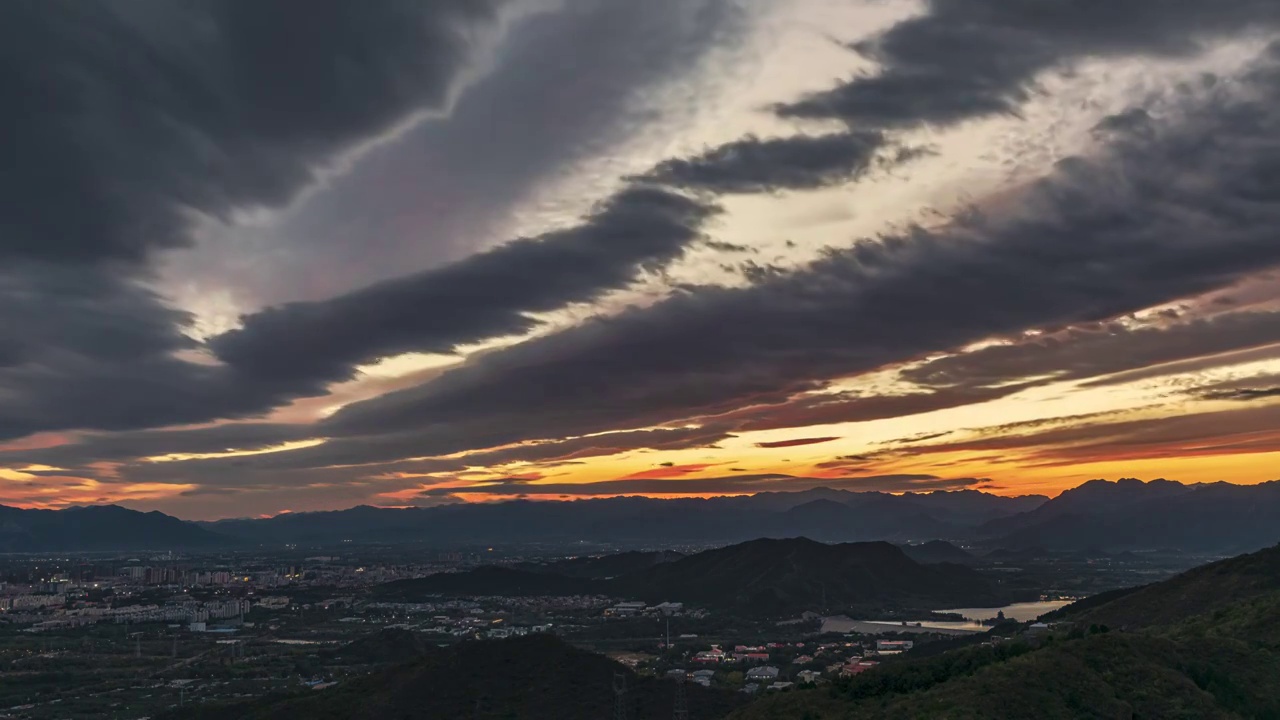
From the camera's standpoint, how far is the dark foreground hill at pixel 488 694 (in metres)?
138

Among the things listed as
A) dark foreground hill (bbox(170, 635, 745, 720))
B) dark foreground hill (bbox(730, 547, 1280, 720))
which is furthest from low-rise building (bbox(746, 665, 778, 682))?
dark foreground hill (bbox(730, 547, 1280, 720))

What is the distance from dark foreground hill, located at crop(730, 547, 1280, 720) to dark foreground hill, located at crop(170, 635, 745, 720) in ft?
173

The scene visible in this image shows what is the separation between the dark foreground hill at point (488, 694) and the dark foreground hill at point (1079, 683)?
52862mm

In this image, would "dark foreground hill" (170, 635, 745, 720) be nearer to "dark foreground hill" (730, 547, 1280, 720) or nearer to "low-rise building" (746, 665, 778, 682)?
"low-rise building" (746, 665, 778, 682)

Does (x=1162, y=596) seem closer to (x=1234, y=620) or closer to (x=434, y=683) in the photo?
(x=1234, y=620)

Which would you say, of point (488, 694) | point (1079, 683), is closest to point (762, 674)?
point (488, 694)

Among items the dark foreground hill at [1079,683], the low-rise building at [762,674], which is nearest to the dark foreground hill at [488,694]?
the low-rise building at [762,674]

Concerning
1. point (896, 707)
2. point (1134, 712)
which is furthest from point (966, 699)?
point (1134, 712)

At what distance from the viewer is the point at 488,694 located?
147 meters

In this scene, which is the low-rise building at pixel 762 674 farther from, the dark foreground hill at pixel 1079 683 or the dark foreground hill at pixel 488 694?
the dark foreground hill at pixel 1079 683

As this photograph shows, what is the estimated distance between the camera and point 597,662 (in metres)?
160

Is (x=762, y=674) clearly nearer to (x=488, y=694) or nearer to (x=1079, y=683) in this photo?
(x=488, y=694)

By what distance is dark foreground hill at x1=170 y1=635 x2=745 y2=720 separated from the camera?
138000 mm

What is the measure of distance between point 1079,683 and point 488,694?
97.7 meters
